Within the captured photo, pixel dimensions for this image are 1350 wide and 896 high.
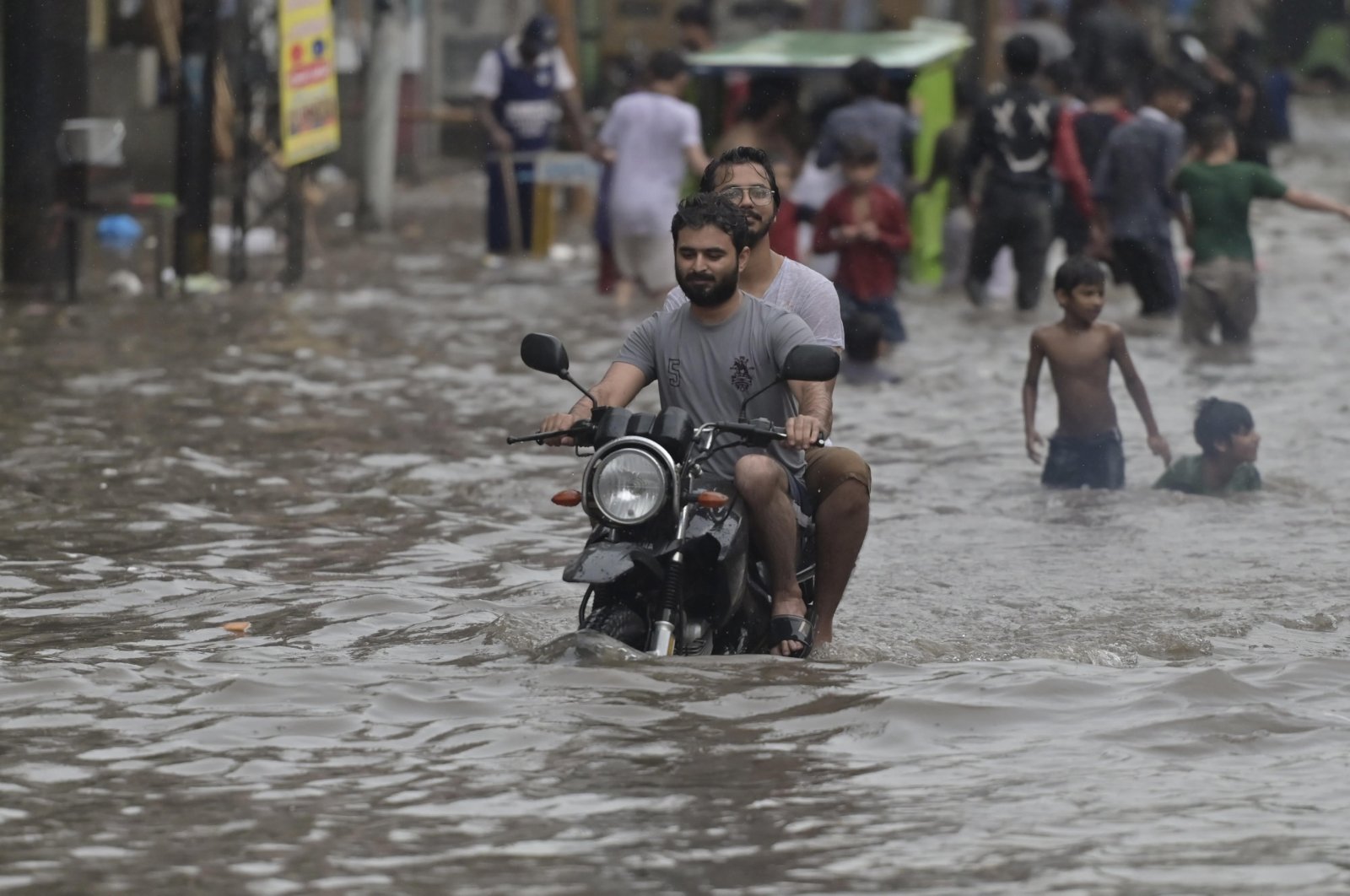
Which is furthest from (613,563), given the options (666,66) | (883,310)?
(666,66)

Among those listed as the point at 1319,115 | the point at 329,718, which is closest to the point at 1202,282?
the point at 329,718

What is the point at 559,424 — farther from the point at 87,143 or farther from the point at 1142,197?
the point at 87,143

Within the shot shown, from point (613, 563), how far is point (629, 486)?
0.21 meters

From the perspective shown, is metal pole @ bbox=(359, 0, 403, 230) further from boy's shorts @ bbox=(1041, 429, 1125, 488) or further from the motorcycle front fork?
the motorcycle front fork

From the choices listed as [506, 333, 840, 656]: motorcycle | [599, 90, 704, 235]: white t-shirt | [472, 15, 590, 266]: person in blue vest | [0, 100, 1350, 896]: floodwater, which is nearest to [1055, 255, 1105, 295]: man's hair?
[0, 100, 1350, 896]: floodwater

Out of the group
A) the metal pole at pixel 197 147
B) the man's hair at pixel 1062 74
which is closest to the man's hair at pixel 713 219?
the metal pole at pixel 197 147

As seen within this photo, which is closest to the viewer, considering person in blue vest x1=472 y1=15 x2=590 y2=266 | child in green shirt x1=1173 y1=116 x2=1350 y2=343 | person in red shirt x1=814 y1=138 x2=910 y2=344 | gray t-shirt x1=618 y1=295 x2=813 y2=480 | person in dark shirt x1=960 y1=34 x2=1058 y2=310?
gray t-shirt x1=618 y1=295 x2=813 y2=480

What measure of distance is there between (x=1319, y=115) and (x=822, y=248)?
1135 inches

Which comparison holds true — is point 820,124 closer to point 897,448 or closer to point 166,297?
point 166,297

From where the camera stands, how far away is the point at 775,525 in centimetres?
693

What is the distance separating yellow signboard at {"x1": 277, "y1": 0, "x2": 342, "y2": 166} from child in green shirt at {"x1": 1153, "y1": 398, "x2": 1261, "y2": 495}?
8.84 m

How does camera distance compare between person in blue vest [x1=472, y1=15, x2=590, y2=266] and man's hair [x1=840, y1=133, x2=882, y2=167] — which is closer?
man's hair [x1=840, y1=133, x2=882, y2=167]

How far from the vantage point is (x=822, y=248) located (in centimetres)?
1473

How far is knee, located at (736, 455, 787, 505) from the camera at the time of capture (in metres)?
6.84
